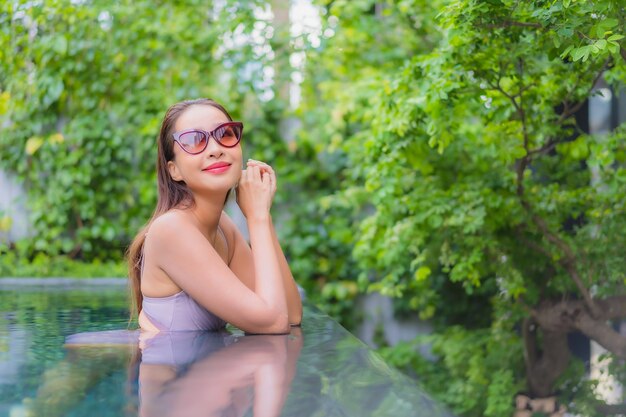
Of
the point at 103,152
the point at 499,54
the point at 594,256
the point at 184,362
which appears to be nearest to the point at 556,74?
the point at 499,54

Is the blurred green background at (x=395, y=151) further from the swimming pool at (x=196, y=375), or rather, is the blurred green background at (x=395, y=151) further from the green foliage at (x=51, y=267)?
the swimming pool at (x=196, y=375)

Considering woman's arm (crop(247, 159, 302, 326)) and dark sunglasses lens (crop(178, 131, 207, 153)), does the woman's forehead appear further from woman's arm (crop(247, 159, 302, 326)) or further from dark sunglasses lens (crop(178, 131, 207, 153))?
woman's arm (crop(247, 159, 302, 326))

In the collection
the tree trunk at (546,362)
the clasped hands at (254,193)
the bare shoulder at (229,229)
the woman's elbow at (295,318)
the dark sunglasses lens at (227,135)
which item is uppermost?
the dark sunglasses lens at (227,135)

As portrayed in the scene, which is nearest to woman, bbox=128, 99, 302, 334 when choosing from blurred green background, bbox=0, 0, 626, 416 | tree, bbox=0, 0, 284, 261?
blurred green background, bbox=0, 0, 626, 416

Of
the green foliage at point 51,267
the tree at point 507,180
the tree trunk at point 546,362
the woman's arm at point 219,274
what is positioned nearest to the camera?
the woman's arm at point 219,274

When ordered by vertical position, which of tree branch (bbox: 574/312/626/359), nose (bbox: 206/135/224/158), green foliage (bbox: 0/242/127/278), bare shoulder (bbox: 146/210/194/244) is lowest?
green foliage (bbox: 0/242/127/278)

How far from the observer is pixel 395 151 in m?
3.20

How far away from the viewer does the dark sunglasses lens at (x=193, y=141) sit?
6.81ft

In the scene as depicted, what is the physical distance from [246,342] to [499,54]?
149 cm

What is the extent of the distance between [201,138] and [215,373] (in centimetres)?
77

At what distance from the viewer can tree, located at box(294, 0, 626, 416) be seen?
263cm

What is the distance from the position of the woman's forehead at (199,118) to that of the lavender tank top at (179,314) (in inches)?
17.1

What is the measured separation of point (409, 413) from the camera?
1.18 meters

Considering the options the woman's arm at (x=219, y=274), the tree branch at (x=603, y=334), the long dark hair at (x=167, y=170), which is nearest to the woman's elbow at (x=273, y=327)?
the woman's arm at (x=219, y=274)
